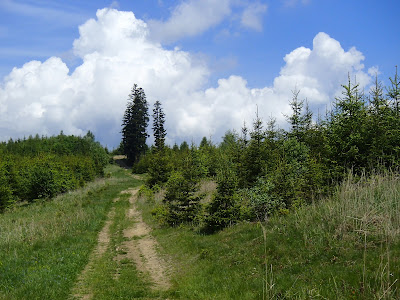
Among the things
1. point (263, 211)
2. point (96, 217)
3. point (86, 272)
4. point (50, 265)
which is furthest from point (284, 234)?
point (96, 217)

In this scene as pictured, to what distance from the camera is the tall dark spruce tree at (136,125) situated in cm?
8075

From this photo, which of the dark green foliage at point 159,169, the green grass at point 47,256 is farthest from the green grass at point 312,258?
the dark green foliage at point 159,169

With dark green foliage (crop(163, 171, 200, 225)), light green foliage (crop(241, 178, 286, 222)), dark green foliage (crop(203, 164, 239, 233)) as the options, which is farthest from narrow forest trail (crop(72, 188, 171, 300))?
light green foliage (crop(241, 178, 286, 222))

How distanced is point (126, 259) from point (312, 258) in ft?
24.4

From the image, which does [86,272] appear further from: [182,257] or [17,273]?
[182,257]

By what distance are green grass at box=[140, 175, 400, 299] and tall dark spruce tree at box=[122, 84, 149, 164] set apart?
236 ft

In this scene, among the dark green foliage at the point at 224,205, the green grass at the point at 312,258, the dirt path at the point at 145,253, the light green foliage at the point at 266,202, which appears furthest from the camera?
the dark green foliage at the point at 224,205

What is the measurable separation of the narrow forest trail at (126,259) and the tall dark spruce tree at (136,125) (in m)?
63.4

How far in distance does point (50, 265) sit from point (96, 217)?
9805mm

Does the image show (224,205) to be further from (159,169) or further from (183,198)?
(159,169)

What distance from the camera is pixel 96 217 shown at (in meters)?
19.5

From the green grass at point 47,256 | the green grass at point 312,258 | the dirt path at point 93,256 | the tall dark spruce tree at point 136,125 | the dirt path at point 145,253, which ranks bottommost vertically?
the dirt path at point 145,253

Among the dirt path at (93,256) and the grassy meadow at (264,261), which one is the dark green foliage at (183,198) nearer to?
the grassy meadow at (264,261)

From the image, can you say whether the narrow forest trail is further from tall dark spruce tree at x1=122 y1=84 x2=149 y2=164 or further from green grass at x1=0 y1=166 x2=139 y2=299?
tall dark spruce tree at x1=122 y1=84 x2=149 y2=164
